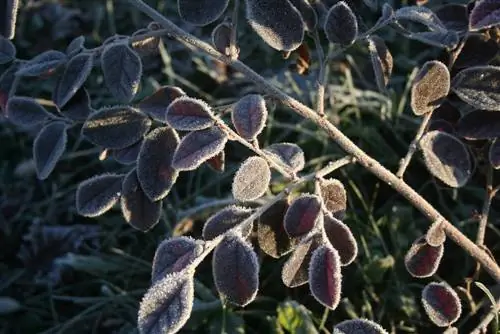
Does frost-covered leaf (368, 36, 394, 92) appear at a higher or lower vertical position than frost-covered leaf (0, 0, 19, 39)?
higher

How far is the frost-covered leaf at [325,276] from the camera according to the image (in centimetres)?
89

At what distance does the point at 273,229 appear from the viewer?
1037 mm

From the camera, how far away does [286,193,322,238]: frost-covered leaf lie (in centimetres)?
95

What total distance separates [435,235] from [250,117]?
0.32 meters

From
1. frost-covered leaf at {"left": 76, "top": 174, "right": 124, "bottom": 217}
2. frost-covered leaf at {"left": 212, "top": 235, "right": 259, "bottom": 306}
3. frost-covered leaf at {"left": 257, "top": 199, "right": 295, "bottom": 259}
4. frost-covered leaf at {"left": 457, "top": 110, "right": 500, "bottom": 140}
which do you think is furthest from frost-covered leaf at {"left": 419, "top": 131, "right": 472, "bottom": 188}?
frost-covered leaf at {"left": 76, "top": 174, "right": 124, "bottom": 217}

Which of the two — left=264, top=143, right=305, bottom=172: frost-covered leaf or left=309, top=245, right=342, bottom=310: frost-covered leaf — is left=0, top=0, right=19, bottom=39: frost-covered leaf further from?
left=309, top=245, right=342, bottom=310: frost-covered leaf

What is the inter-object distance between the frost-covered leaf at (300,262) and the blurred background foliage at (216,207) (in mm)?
334

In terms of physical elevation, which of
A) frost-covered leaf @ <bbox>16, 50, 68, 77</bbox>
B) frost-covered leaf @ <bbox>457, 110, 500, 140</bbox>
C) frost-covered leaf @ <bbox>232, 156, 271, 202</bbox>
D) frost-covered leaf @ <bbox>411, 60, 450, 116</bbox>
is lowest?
frost-covered leaf @ <bbox>16, 50, 68, 77</bbox>

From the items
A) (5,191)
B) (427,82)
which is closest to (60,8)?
(5,191)

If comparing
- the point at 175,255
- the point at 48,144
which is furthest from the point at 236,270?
the point at 48,144

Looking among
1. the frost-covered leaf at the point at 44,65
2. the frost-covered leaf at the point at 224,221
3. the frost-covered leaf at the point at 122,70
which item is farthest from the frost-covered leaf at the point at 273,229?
the frost-covered leaf at the point at 44,65

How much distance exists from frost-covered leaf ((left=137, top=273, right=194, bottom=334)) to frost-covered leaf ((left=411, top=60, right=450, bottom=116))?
0.44 meters

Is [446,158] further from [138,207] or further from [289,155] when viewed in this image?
[138,207]

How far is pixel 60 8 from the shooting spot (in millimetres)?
2092
